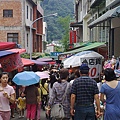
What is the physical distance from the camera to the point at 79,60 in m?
14.4

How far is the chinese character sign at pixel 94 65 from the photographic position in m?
13.7

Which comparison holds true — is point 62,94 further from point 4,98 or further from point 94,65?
point 94,65

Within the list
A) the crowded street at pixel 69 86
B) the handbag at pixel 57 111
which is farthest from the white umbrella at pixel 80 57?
the handbag at pixel 57 111

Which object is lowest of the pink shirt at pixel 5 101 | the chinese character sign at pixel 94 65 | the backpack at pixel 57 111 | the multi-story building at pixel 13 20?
the backpack at pixel 57 111

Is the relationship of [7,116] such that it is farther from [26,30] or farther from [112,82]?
[26,30]

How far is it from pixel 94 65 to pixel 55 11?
11609cm

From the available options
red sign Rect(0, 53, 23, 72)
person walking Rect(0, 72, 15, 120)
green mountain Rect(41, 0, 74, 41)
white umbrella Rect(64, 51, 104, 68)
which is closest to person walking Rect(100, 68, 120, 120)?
person walking Rect(0, 72, 15, 120)

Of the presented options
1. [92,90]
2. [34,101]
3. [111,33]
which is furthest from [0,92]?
[111,33]

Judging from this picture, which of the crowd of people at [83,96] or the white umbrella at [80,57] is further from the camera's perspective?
the white umbrella at [80,57]

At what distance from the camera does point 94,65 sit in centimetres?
1395

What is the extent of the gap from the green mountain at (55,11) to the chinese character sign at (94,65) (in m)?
112

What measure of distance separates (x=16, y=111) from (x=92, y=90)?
798cm

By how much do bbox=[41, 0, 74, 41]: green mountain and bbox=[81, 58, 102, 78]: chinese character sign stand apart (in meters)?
112

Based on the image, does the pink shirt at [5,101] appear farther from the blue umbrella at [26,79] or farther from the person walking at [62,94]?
the blue umbrella at [26,79]
